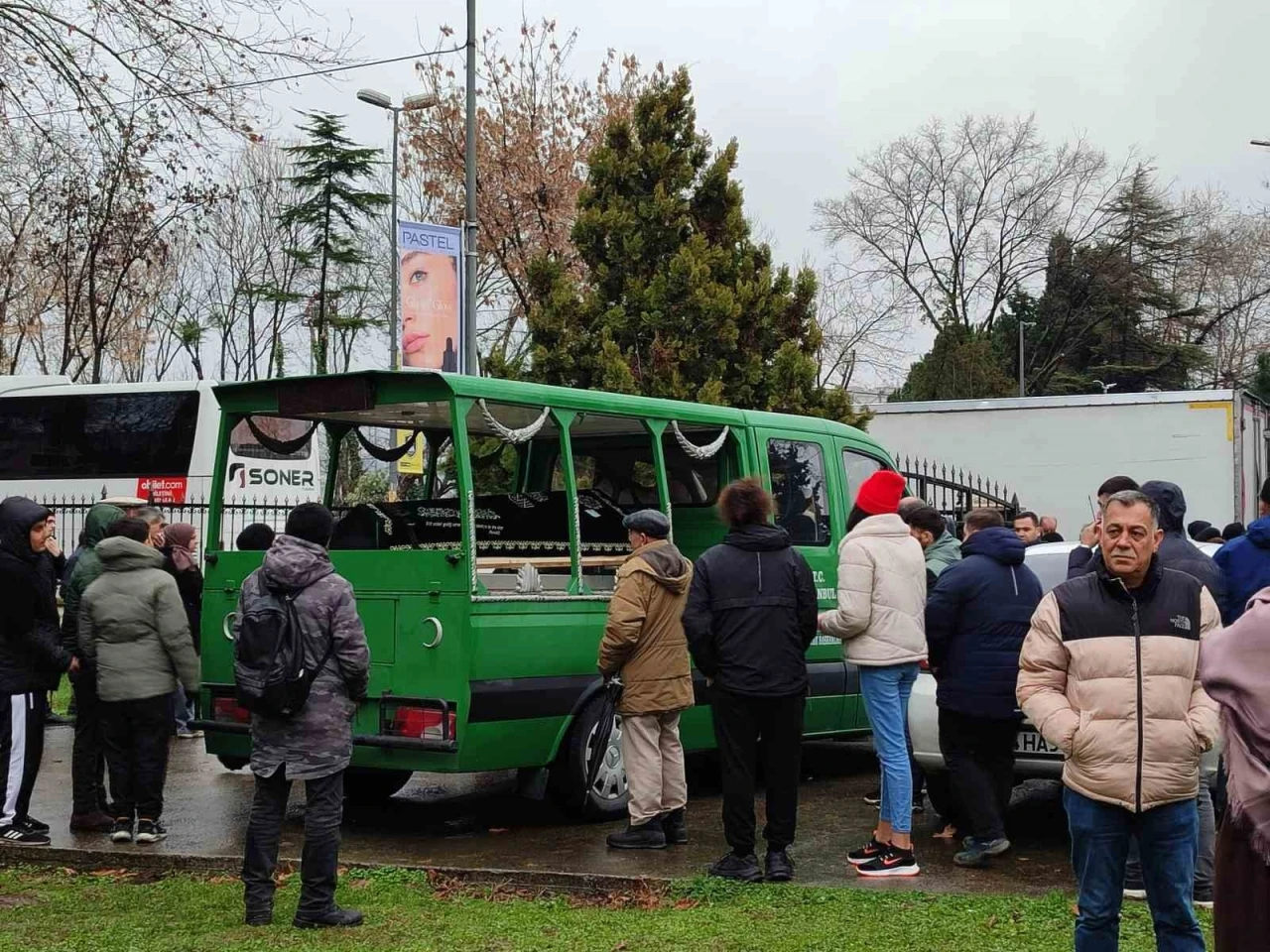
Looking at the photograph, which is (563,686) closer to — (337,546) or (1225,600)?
(337,546)

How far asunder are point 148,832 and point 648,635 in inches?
113

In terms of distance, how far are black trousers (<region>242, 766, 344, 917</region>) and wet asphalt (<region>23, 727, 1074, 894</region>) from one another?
1.00 meters

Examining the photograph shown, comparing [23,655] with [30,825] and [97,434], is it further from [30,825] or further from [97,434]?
[97,434]

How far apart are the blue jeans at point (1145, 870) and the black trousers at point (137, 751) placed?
510 centimetres

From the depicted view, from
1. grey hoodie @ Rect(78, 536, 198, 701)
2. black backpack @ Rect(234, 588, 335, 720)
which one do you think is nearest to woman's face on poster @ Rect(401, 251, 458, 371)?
grey hoodie @ Rect(78, 536, 198, 701)

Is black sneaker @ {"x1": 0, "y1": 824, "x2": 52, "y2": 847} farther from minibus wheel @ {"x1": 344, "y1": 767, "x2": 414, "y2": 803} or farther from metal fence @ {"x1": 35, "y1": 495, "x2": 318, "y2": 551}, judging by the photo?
metal fence @ {"x1": 35, "y1": 495, "x2": 318, "y2": 551}

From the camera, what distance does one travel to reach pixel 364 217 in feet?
137

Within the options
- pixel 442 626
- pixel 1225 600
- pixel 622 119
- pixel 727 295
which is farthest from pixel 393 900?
pixel 622 119

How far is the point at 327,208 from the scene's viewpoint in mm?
41281

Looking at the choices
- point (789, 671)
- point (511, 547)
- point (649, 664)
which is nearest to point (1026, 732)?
point (789, 671)

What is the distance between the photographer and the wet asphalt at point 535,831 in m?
7.17

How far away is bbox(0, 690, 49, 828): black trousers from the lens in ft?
25.2

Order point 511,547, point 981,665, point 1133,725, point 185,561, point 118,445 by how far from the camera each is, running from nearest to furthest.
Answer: point 1133,725, point 981,665, point 511,547, point 185,561, point 118,445

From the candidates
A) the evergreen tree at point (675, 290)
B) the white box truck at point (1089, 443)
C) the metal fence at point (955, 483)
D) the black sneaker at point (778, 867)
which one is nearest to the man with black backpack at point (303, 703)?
the black sneaker at point (778, 867)
